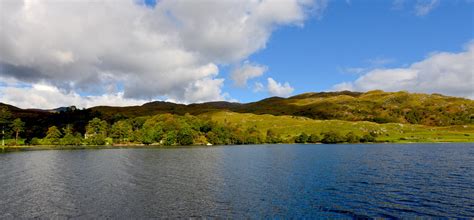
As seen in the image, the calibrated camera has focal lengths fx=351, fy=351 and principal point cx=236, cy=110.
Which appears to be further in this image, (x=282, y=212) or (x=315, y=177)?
(x=315, y=177)

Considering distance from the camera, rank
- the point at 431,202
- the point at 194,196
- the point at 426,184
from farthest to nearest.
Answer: the point at 426,184 < the point at 194,196 < the point at 431,202

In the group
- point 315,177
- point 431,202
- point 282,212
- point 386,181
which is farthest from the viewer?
point 315,177

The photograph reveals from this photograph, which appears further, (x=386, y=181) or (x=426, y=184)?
(x=386, y=181)

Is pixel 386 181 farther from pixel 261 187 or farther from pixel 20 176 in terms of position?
pixel 20 176

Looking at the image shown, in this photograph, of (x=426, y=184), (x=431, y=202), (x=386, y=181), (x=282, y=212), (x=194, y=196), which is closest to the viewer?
(x=282, y=212)

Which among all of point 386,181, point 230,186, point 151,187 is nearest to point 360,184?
point 386,181

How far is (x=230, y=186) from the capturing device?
6775cm

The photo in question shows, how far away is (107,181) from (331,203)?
48029 mm

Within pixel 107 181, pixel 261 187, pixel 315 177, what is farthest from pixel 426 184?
pixel 107 181

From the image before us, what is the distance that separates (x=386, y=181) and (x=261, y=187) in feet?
85.3

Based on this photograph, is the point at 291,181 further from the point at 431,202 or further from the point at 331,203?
the point at 431,202

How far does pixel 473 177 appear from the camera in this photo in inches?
2896

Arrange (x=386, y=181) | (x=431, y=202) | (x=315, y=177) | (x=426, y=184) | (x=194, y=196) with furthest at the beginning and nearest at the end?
1. (x=315, y=177)
2. (x=386, y=181)
3. (x=426, y=184)
4. (x=194, y=196)
5. (x=431, y=202)

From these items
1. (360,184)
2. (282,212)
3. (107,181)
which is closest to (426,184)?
(360,184)
